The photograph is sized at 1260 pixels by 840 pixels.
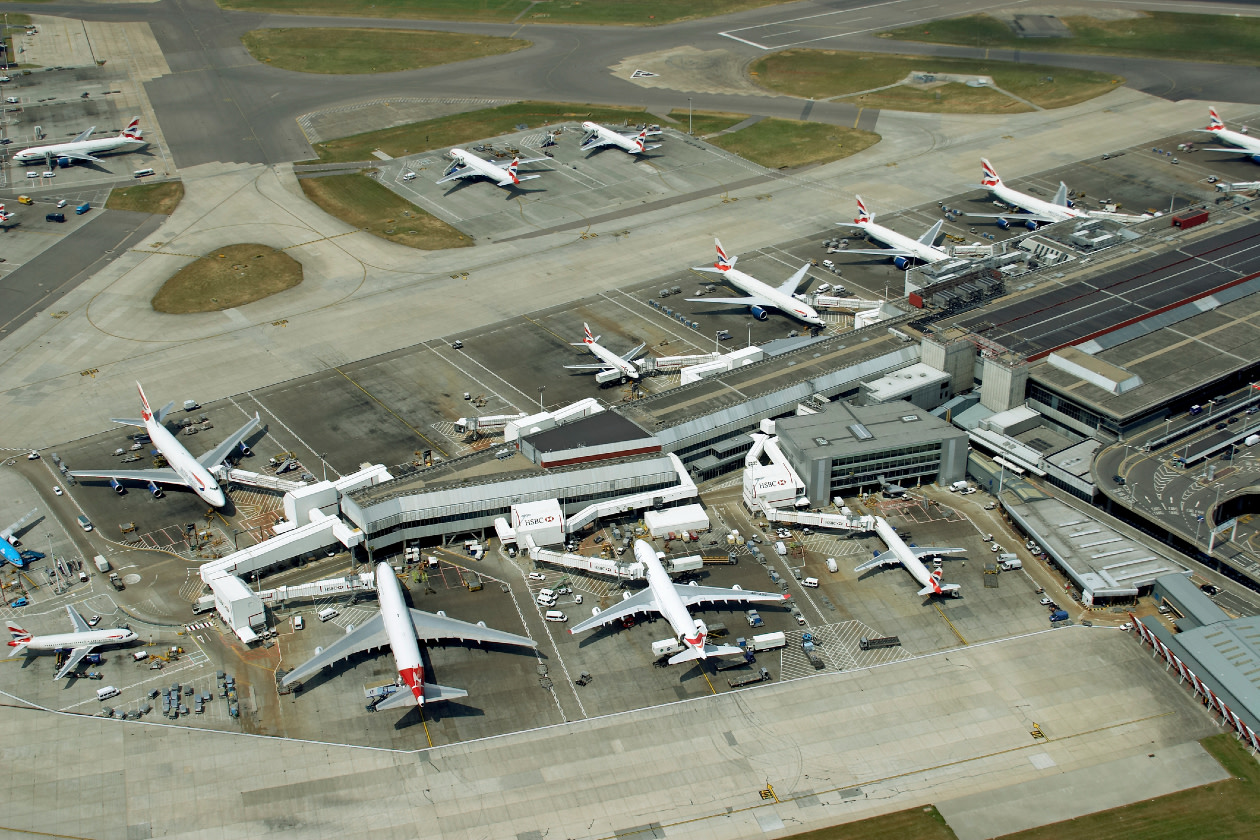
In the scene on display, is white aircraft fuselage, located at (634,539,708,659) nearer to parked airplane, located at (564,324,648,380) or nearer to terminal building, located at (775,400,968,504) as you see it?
terminal building, located at (775,400,968,504)

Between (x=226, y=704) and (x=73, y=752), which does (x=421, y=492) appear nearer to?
(x=226, y=704)

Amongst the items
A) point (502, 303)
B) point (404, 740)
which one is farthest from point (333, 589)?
point (502, 303)

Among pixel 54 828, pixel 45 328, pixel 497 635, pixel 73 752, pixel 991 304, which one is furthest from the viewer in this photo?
pixel 45 328

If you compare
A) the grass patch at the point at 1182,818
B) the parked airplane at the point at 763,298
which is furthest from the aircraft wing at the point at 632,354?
the grass patch at the point at 1182,818

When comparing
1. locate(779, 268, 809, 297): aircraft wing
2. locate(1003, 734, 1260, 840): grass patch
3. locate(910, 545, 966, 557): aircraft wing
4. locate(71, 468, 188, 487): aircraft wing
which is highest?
locate(779, 268, 809, 297): aircraft wing

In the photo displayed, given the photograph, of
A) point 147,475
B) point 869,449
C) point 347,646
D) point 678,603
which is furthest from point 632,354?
point 347,646

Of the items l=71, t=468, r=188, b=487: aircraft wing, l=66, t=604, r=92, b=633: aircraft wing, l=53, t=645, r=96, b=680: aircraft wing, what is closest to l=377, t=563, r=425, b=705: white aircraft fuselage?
l=53, t=645, r=96, b=680: aircraft wing
